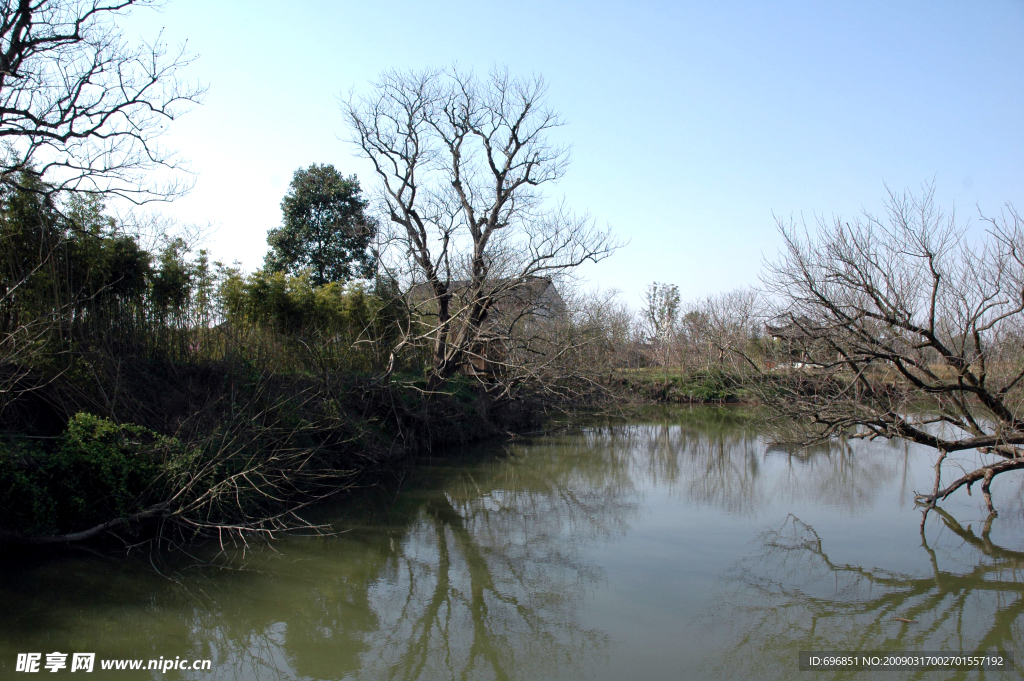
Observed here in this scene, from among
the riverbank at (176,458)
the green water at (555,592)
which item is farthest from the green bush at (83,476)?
the green water at (555,592)

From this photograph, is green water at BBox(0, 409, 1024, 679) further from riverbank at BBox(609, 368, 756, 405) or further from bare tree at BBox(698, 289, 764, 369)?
riverbank at BBox(609, 368, 756, 405)

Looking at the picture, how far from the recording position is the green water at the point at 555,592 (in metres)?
5.27

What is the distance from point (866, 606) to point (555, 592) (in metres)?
2.89

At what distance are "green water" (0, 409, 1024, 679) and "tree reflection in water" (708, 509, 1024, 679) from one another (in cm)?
2

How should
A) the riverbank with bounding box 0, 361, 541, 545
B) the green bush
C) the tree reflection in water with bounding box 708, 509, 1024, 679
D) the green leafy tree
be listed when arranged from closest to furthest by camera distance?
the tree reflection in water with bounding box 708, 509, 1024, 679 → the green bush → the riverbank with bounding box 0, 361, 541, 545 → the green leafy tree

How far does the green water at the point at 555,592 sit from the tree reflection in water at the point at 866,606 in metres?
0.02

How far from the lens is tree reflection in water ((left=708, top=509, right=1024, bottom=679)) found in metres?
5.42

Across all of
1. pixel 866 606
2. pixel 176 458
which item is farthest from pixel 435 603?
pixel 866 606

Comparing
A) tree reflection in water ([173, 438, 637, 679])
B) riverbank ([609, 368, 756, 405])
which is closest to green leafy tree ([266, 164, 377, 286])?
riverbank ([609, 368, 756, 405])

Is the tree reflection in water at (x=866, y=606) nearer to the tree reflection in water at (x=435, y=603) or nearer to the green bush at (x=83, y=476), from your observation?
the tree reflection in water at (x=435, y=603)

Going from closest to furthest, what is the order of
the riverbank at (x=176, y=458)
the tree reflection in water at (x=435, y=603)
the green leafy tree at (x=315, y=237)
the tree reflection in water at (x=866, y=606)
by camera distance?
the tree reflection in water at (x=435, y=603) < the tree reflection in water at (x=866, y=606) < the riverbank at (x=176, y=458) < the green leafy tree at (x=315, y=237)

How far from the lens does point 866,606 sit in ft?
20.6

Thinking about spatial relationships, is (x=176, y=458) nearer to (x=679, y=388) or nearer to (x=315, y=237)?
(x=315, y=237)

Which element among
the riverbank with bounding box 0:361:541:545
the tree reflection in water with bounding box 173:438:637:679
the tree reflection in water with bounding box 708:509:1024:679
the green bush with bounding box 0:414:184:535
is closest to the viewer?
the tree reflection in water with bounding box 173:438:637:679
